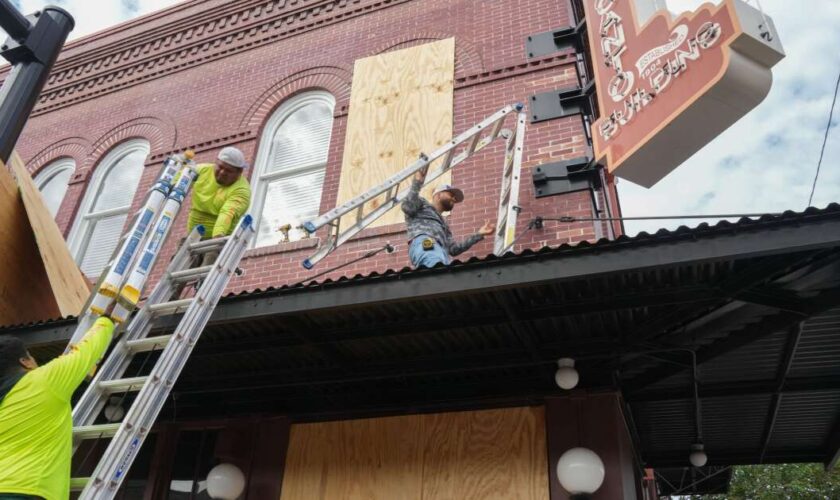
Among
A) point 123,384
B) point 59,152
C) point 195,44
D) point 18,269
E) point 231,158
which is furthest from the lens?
point 59,152

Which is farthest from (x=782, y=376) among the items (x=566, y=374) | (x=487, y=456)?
(x=487, y=456)

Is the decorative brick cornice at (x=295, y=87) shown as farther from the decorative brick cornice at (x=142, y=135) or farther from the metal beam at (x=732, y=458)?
the metal beam at (x=732, y=458)

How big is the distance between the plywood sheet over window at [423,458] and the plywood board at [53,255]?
8.14 feet

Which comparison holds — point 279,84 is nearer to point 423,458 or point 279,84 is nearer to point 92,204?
point 92,204

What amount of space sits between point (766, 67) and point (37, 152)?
12.2 m

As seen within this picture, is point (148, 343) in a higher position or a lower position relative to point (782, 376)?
lower

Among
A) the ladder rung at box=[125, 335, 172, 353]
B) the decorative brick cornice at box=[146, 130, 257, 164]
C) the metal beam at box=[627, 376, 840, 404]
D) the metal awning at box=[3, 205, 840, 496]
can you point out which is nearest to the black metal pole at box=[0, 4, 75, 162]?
the metal awning at box=[3, 205, 840, 496]

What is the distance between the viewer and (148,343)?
4.56 m

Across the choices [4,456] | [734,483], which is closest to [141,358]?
[4,456]

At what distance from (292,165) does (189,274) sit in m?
4.83

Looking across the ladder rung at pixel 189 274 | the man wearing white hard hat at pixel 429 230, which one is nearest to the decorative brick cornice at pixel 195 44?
the man wearing white hard hat at pixel 429 230

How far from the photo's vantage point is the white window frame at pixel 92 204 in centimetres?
1081

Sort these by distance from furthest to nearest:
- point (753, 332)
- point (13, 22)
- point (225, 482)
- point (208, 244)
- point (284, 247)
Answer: point (284, 247), point (225, 482), point (208, 244), point (13, 22), point (753, 332)

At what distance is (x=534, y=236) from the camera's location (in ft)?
23.9
